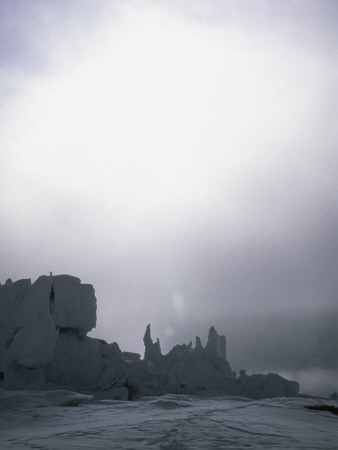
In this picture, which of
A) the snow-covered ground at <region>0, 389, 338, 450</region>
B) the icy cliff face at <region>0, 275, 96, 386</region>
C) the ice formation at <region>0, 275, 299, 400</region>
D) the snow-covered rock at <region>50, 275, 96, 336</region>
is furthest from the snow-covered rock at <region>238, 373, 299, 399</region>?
the snow-covered ground at <region>0, 389, 338, 450</region>

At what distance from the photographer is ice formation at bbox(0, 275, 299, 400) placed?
3288 cm

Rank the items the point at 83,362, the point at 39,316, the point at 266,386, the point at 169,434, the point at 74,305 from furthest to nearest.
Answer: the point at 74,305, the point at 83,362, the point at 266,386, the point at 39,316, the point at 169,434

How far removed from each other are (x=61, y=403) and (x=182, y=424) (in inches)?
375

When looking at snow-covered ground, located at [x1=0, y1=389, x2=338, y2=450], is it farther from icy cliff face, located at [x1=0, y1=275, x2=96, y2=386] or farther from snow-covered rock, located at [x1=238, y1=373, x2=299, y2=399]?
snow-covered rock, located at [x1=238, y1=373, x2=299, y2=399]

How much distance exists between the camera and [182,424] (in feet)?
30.3

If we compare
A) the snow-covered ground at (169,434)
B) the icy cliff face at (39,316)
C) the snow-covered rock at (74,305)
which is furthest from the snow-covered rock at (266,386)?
the snow-covered ground at (169,434)

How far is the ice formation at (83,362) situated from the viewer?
3288 cm

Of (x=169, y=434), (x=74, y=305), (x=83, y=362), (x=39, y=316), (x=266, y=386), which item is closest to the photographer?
(x=169, y=434)

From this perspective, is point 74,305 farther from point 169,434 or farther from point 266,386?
point 169,434

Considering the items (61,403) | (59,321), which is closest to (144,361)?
(59,321)

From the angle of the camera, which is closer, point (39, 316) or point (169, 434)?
point (169, 434)

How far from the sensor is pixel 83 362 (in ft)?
118

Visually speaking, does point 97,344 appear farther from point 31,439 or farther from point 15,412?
point 31,439

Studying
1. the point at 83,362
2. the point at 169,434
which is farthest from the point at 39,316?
the point at 169,434
